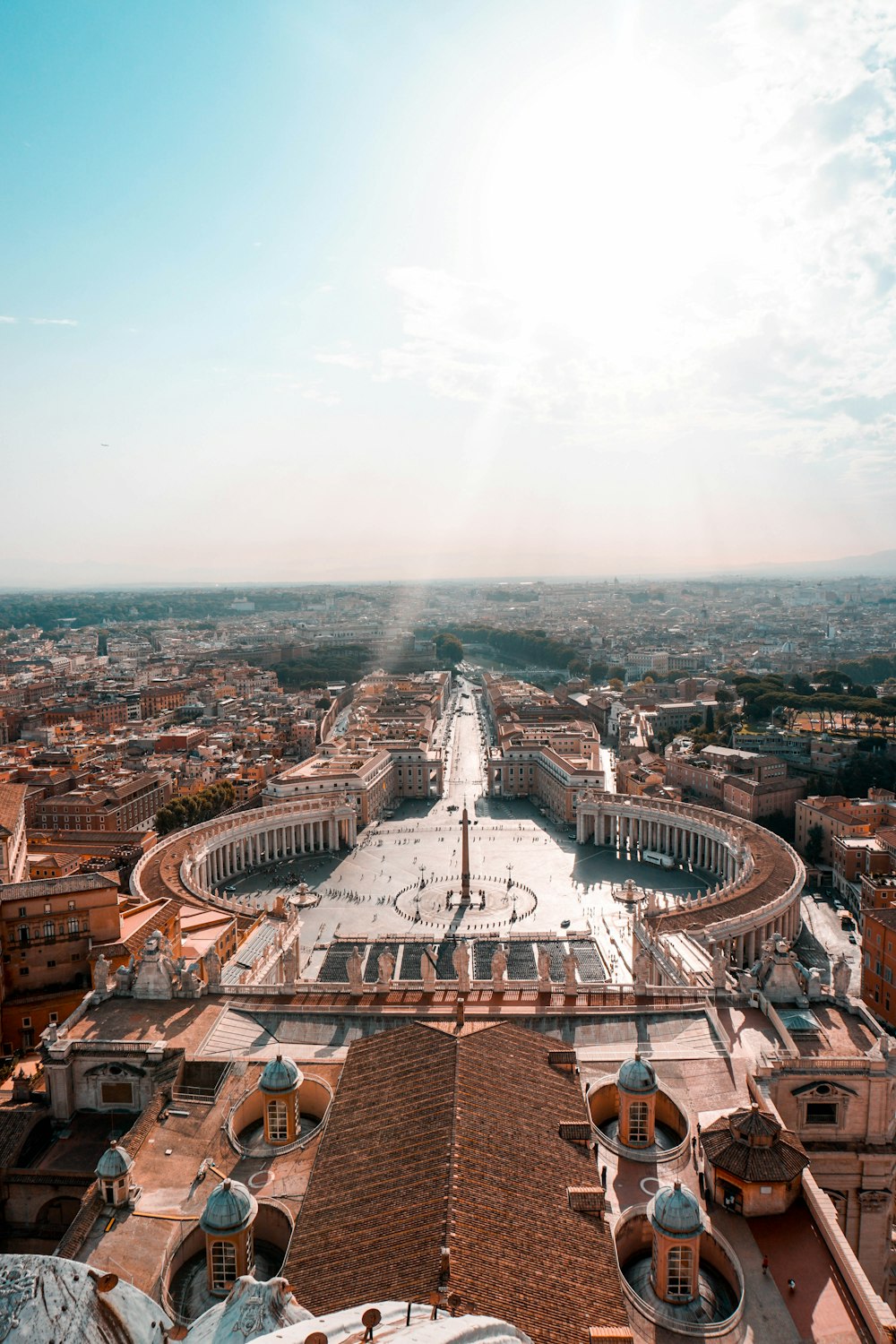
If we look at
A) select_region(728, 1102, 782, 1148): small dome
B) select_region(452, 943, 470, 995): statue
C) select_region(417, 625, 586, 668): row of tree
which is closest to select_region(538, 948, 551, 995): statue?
select_region(452, 943, 470, 995): statue

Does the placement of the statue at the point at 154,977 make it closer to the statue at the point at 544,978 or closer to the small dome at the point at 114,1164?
the small dome at the point at 114,1164

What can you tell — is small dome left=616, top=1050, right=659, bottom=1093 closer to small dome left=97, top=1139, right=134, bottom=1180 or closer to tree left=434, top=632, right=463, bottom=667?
small dome left=97, top=1139, right=134, bottom=1180

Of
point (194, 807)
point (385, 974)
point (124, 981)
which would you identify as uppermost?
point (385, 974)

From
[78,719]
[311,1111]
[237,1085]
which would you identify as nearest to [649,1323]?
[311,1111]

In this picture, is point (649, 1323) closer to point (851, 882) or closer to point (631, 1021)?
point (631, 1021)

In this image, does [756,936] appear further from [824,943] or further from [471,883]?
[471,883]

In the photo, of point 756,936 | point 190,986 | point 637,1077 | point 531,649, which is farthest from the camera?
point 531,649

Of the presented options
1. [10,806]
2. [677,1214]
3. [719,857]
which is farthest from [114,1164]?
[719,857]
